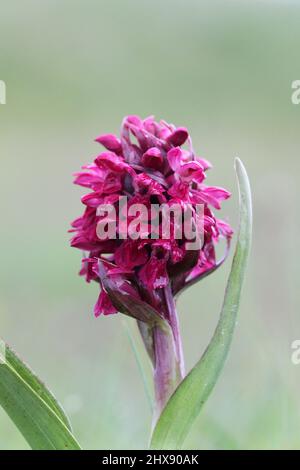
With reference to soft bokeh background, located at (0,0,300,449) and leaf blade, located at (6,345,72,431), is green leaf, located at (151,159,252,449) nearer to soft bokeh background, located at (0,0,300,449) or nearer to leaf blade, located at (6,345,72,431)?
leaf blade, located at (6,345,72,431)

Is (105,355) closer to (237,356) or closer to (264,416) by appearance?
(237,356)

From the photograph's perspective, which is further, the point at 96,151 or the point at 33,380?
the point at 96,151

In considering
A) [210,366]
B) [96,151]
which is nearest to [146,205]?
[210,366]

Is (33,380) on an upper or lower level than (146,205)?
lower

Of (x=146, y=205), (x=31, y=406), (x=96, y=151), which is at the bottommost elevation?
(x=31, y=406)

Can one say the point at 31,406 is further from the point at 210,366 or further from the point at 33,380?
the point at 210,366

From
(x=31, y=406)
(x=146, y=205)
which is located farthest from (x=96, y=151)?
(x=31, y=406)

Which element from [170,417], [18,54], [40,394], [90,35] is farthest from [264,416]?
[90,35]

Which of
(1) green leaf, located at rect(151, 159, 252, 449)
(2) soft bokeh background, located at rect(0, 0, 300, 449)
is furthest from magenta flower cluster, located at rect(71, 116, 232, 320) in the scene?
(2) soft bokeh background, located at rect(0, 0, 300, 449)

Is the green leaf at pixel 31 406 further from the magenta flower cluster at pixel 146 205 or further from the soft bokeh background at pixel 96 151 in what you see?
the soft bokeh background at pixel 96 151
